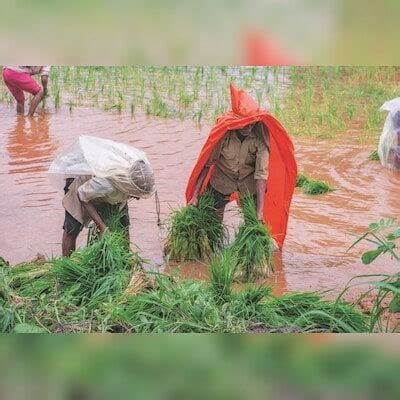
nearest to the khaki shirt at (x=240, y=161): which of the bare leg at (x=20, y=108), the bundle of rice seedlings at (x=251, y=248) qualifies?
the bundle of rice seedlings at (x=251, y=248)

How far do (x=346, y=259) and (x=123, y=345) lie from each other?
285 cm

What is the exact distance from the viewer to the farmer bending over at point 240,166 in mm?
3787

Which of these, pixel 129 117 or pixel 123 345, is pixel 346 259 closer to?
pixel 129 117

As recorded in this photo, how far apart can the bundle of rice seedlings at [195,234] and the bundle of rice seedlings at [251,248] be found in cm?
16

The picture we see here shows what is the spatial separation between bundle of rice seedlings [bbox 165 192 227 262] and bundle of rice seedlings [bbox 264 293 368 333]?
88 centimetres

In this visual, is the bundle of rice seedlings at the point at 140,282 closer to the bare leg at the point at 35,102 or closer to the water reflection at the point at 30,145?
the bare leg at the point at 35,102

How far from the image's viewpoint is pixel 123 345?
1261mm

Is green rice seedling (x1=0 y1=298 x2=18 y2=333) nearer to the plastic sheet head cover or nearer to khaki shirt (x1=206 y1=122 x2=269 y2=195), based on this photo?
khaki shirt (x1=206 y1=122 x2=269 y2=195)

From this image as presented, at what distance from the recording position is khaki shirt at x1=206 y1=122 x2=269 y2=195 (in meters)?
3.80

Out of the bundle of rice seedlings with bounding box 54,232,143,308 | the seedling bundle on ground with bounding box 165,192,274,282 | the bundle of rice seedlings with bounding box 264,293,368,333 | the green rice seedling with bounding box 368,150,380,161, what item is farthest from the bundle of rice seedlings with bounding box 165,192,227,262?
the green rice seedling with bounding box 368,150,380,161

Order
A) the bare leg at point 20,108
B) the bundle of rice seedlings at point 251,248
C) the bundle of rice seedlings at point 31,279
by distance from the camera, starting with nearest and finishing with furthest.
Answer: the bundle of rice seedlings at point 31,279 < the bundle of rice seedlings at point 251,248 < the bare leg at point 20,108

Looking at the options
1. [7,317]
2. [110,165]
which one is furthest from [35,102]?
[7,317]

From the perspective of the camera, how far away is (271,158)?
3975 millimetres
